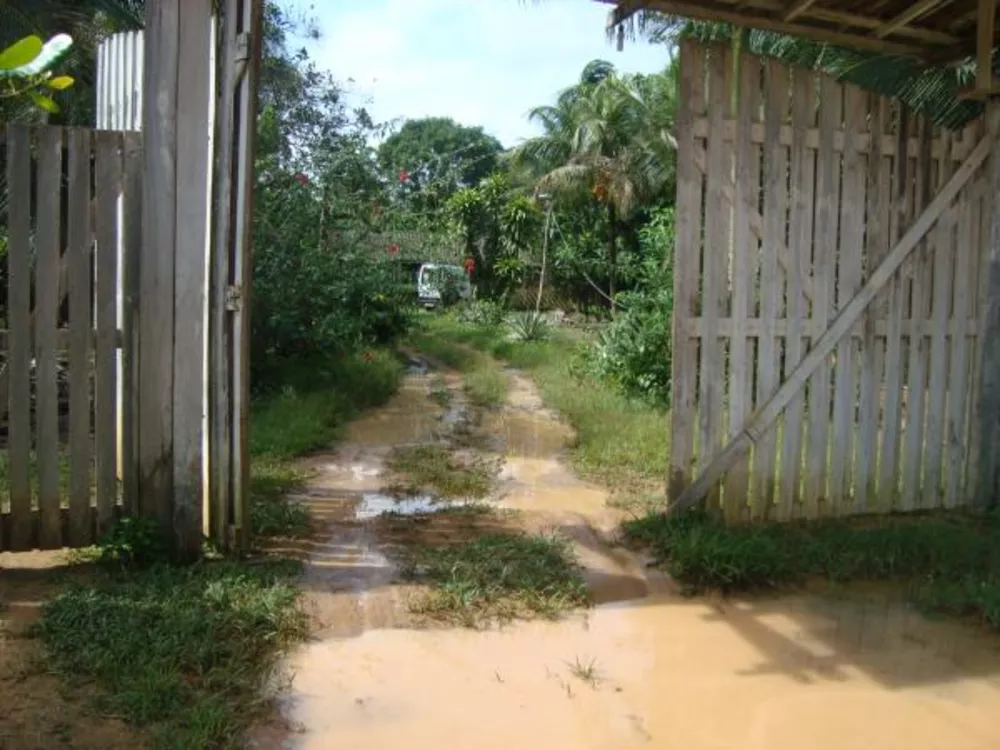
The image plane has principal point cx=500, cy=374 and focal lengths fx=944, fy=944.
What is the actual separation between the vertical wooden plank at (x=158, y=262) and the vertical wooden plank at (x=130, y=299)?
4cm

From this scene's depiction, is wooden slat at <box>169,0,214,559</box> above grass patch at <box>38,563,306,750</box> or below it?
above

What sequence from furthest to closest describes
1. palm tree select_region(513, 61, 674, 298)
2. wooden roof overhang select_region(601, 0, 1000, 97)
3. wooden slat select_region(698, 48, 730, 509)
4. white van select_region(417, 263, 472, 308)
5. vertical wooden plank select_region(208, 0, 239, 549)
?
white van select_region(417, 263, 472, 308) < palm tree select_region(513, 61, 674, 298) < wooden slat select_region(698, 48, 730, 509) < wooden roof overhang select_region(601, 0, 1000, 97) < vertical wooden plank select_region(208, 0, 239, 549)

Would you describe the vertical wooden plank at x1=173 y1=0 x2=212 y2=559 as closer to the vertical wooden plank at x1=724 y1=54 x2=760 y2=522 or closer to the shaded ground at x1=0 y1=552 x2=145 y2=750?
the shaded ground at x1=0 y1=552 x2=145 y2=750

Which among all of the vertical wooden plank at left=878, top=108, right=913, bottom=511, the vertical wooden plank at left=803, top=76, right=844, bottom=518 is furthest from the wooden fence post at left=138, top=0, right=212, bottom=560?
the vertical wooden plank at left=878, top=108, right=913, bottom=511

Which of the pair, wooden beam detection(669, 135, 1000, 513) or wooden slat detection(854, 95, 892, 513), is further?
wooden slat detection(854, 95, 892, 513)

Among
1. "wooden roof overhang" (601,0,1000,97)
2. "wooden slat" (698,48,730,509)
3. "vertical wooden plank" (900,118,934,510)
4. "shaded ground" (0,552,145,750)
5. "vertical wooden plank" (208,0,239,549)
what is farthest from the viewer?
"vertical wooden plank" (900,118,934,510)

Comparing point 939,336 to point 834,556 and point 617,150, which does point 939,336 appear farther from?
point 617,150

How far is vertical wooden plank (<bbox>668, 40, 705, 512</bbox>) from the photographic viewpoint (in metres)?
5.36

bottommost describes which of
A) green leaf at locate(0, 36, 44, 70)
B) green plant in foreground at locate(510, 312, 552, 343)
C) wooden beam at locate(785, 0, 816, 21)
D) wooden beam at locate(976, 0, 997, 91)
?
green plant in foreground at locate(510, 312, 552, 343)

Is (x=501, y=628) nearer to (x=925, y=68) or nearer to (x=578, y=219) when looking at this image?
(x=925, y=68)

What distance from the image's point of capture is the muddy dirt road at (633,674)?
3416 mm

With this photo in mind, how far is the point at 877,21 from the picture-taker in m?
5.56

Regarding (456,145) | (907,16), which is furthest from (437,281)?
(456,145)

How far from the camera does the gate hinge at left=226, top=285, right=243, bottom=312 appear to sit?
4.83 m
